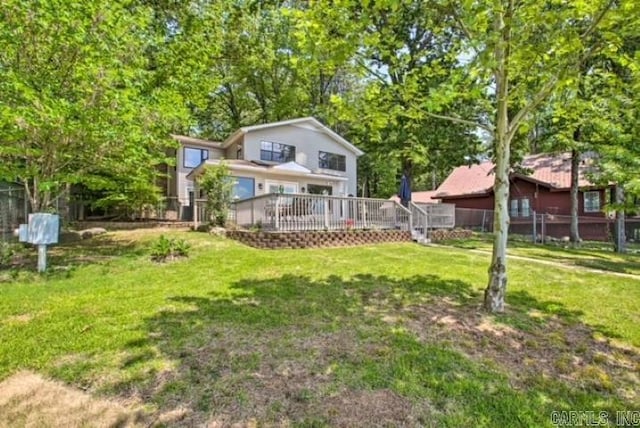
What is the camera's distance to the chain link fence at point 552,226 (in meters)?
18.1

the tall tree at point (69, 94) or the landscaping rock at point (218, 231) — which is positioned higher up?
the tall tree at point (69, 94)

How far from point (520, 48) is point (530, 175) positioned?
62.5 feet

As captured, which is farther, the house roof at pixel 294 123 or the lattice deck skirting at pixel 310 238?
the house roof at pixel 294 123

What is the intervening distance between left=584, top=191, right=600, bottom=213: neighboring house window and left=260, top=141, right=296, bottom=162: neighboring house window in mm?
17706

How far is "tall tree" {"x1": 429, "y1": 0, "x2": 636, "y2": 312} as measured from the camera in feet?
13.7

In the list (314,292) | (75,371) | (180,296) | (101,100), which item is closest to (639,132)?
(314,292)

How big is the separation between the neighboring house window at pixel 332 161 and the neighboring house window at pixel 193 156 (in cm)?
693

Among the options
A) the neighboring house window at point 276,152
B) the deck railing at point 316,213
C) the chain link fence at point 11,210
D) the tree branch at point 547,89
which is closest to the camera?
the tree branch at point 547,89

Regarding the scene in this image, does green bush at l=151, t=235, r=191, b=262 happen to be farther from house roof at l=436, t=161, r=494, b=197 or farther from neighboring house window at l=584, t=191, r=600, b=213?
neighboring house window at l=584, t=191, r=600, b=213

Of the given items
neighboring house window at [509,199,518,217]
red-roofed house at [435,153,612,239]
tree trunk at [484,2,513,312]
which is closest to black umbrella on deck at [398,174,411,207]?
red-roofed house at [435,153,612,239]

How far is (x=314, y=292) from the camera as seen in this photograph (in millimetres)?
5926

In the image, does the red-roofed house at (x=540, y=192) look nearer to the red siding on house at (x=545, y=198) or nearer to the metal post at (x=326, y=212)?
the red siding on house at (x=545, y=198)

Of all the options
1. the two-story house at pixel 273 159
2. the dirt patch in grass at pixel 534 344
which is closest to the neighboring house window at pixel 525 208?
the two-story house at pixel 273 159

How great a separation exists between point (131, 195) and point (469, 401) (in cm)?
1839
